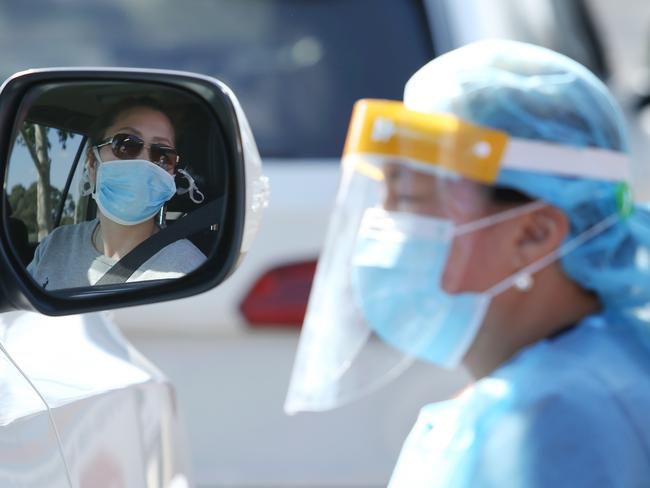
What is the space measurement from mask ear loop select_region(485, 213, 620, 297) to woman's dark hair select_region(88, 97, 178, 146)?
791mm

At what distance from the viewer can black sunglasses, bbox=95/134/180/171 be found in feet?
5.31

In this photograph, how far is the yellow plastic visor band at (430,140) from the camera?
7.30 feet

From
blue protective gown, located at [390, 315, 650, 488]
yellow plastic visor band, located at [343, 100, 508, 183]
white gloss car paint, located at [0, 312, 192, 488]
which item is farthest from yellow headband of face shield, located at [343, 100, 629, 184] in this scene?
white gloss car paint, located at [0, 312, 192, 488]

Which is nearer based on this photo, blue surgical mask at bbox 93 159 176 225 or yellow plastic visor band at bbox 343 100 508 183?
blue surgical mask at bbox 93 159 176 225

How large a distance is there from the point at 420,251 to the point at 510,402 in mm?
394

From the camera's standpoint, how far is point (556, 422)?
1960 mm

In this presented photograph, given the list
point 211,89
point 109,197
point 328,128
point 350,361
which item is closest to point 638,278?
point 350,361

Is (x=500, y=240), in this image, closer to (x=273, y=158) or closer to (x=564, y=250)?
(x=564, y=250)

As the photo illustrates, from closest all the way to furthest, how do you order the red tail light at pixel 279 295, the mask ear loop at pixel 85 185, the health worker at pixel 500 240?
the mask ear loop at pixel 85 185 → the health worker at pixel 500 240 → the red tail light at pixel 279 295

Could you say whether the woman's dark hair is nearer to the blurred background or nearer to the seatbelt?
the seatbelt

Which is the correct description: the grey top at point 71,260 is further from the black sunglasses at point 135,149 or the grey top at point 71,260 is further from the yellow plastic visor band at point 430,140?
the yellow plastic visor band at point 430,140

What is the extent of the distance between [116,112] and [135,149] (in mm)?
83

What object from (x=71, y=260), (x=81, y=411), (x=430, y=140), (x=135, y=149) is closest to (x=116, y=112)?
(x=135, y=149)

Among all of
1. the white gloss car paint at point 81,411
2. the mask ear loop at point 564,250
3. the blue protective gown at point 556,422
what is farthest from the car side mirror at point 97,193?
the mask ear loop at point 564,250
